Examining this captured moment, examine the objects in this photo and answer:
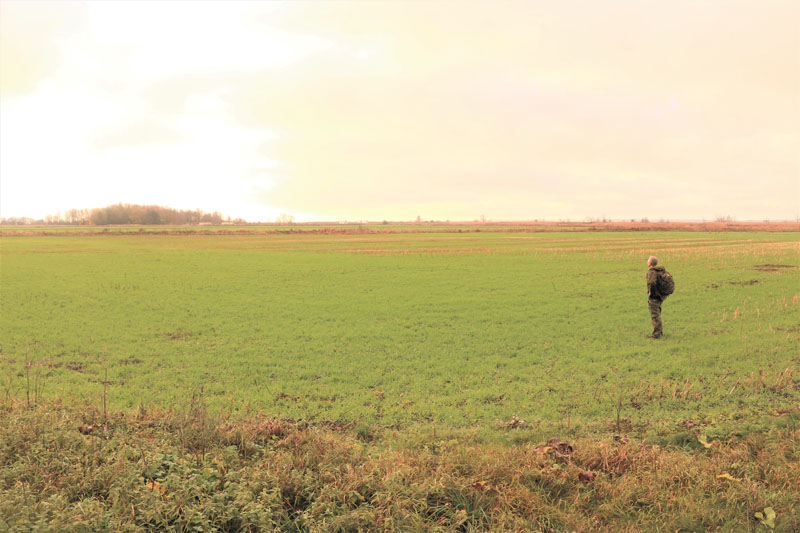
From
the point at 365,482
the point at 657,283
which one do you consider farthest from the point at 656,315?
the point at 365,482

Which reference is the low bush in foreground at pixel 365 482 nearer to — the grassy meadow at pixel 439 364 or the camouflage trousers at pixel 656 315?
the grassy meadow at pixel 439 364

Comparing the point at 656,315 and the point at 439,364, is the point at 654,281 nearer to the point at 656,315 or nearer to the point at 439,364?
the point at 656,315

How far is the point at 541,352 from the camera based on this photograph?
51.6ft

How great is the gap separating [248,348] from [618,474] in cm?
1373

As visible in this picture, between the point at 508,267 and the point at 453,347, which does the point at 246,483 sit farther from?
the point at 508,267

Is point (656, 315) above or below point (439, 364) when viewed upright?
above

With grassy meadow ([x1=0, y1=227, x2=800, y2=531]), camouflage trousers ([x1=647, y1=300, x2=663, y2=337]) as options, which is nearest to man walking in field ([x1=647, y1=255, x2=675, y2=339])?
camouflage trousers ([x1=647, y1=300, x2=663, y2=337])

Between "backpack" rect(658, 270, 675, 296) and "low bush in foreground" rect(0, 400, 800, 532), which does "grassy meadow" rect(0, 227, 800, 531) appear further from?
"backpack" rect(658, 270, 675, 296)

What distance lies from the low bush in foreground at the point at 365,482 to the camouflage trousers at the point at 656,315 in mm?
9541

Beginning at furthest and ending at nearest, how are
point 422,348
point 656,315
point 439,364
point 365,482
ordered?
1. point 656,315
2. point 422,348
3. point 439,364
4. point 365,482

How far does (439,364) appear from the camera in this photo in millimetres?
14445

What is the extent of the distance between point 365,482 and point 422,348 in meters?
10.6

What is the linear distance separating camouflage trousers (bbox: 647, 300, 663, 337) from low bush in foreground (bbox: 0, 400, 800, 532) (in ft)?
31.3

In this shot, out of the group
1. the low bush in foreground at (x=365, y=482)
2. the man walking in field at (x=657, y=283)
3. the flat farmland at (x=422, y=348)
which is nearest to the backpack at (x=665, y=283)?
the man walking in field at (x=657, y=283)
